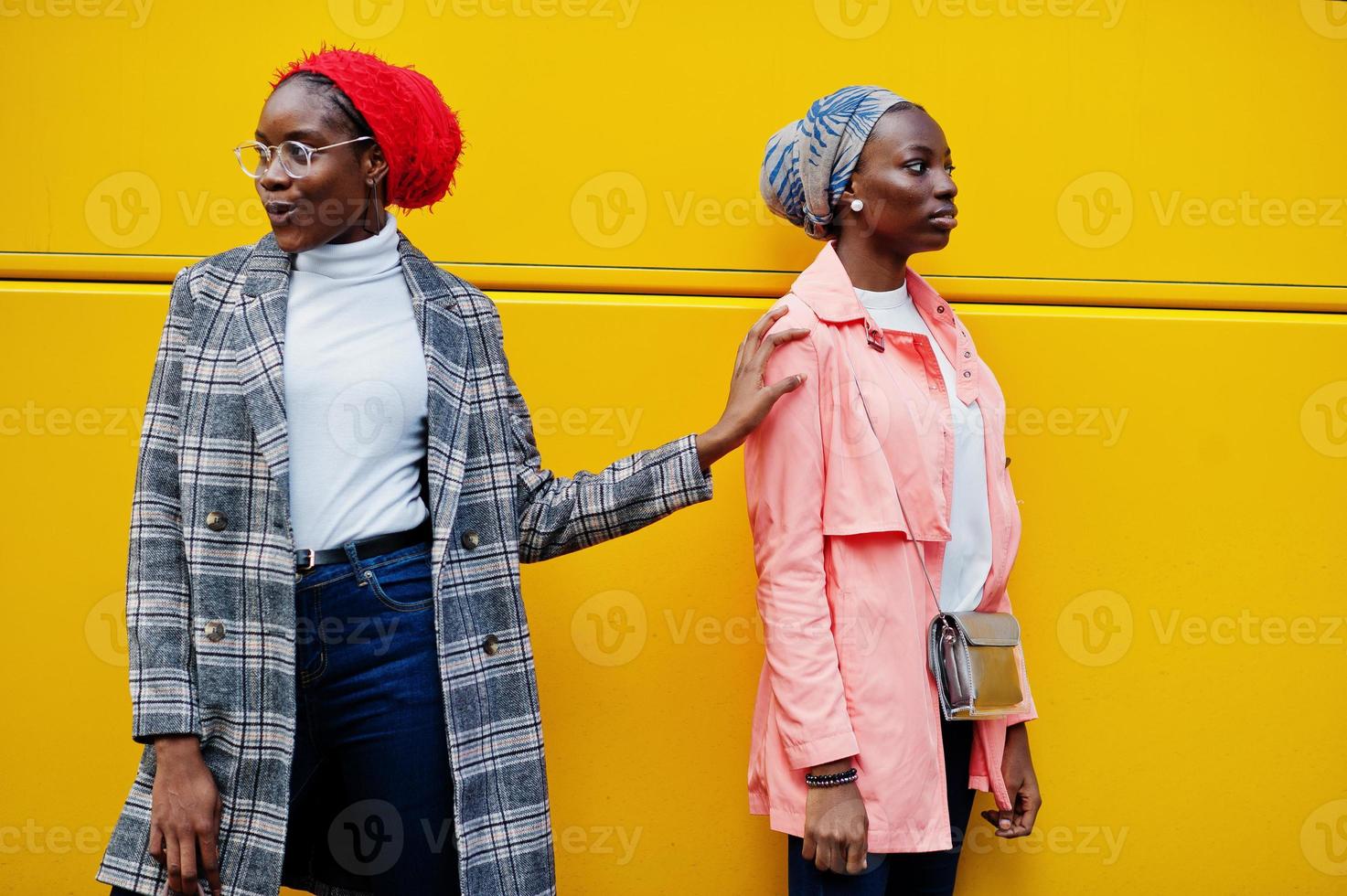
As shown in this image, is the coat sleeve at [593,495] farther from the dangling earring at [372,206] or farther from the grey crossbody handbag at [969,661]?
the grey crossbody handbag at [969,661]

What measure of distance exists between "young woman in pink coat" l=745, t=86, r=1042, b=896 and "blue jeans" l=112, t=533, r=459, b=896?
1.90 feet

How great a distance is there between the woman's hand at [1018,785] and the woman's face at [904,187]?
0.97 meters

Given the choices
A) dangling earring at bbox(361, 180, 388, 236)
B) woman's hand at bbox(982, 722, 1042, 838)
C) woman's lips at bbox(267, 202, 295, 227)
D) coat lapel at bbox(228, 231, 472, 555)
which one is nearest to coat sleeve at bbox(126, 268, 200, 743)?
coat lapel at bbox(228, 231, 472, 555)

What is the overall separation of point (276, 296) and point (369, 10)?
108 centimetres

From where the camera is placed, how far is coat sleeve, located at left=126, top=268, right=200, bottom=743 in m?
1.85

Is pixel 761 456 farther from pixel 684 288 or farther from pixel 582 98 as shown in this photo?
pixel 582 98

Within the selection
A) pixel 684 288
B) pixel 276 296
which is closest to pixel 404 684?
pixel 276 296

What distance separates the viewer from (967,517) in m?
2.27

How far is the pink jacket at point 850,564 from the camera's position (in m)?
2.11

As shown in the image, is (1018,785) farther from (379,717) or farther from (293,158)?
(293,158)

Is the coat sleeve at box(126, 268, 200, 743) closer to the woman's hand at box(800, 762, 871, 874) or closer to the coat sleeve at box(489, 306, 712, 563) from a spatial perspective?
the coat sleeve at box(489, 306, 712, 563)

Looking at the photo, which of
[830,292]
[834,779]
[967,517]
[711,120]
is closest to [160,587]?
[834,779]

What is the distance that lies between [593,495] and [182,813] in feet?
2.68

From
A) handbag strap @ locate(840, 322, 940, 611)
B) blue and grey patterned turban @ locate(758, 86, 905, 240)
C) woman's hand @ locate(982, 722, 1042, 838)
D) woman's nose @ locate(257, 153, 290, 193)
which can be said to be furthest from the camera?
→ woman's hand @ locate(982, 722, 1042, 838)
